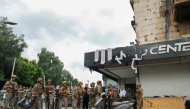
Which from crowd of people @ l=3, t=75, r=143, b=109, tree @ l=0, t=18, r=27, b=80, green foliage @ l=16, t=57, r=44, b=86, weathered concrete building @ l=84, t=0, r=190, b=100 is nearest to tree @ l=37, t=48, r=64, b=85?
green foliage @ l=16, t=57, r=44, b=86

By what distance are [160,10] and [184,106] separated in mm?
7048

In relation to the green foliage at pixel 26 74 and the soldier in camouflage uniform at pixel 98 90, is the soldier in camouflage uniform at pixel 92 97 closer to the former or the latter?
the soldier in camouflage uniform at pixel 98 90

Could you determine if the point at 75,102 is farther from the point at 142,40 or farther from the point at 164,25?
the point at 164,25

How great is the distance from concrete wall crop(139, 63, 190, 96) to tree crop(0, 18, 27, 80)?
29.1m

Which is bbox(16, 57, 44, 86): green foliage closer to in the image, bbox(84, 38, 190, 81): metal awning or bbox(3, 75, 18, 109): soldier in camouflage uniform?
bbox(84, 38, 190, 81): metal awning

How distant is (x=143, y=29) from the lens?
14438 millimetres

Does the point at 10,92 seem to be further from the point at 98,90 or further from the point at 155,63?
A: the point at 155,63

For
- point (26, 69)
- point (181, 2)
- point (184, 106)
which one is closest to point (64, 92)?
point (184, 106)

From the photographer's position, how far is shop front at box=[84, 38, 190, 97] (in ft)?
38.0

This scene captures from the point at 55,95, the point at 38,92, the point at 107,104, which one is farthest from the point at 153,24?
the point at 38,92

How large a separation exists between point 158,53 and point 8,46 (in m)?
31.4

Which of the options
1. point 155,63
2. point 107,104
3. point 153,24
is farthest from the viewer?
point 153,24

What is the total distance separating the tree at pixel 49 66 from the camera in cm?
6656

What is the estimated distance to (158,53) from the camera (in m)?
11.6
